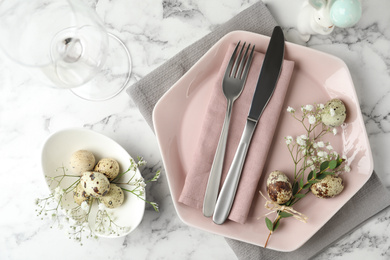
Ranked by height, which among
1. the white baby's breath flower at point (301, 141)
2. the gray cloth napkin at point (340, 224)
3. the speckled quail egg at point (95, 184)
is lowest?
the gray cloth napkin at point (340, 224)

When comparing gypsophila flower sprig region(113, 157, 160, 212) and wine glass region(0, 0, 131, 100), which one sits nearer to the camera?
wine glass region(0, 0, 131, 100)

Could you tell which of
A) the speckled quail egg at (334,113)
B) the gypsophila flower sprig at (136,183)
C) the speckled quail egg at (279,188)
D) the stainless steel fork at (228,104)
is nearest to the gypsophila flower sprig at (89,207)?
the gypsophila flower sprig at (136,183)

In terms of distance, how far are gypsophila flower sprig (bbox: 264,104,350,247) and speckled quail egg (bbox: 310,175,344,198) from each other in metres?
0.01

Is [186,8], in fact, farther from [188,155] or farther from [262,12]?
[188,155]

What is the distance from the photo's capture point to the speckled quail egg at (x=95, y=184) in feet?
2.26

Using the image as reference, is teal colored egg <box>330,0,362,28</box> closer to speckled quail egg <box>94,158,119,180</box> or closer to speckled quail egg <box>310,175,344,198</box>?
speckled quail egg <box>310,175,344,198</box>

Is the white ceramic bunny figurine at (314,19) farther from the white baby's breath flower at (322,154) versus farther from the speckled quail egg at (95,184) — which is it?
the speckled quail egg at (95,184)

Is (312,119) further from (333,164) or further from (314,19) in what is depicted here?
(314,19)

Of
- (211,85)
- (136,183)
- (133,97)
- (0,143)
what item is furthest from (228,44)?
(0,143)

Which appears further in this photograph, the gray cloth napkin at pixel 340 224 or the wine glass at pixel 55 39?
the gray cloth napkin at pixel 340 224

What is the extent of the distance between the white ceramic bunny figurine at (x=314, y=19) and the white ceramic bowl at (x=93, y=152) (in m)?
0.41

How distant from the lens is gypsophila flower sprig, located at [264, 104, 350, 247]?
693 mm

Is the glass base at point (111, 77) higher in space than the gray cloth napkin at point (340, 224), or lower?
higher

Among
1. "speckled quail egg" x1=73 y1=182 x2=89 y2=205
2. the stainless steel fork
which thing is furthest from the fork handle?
"speckled quail egg" x1=73 y1=182 x2=89 y2=205
